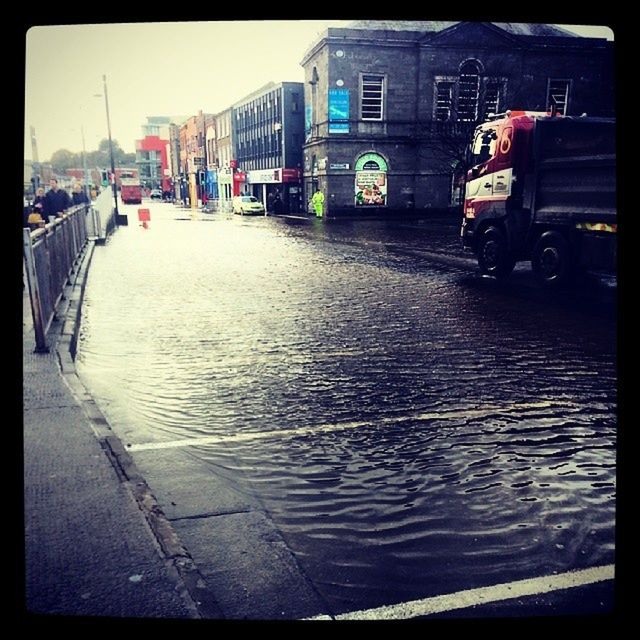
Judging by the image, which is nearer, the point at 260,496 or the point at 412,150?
the point at 260,496

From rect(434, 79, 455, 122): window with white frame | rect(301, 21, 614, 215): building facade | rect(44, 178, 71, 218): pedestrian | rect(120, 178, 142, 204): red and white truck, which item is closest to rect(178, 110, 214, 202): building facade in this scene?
rect(120, 178, 142, 204): red and white truck

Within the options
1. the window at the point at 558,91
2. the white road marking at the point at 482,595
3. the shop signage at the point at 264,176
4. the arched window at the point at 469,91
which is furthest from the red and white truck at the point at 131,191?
the white road marking at the point at 482,595

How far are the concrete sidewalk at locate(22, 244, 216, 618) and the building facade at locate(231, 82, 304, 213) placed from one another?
3747cm

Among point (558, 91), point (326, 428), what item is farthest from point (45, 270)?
point (558, 91)

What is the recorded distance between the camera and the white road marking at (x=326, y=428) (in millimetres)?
4190

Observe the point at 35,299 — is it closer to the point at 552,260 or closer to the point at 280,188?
the point at 552,260

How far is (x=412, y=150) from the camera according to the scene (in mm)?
32625

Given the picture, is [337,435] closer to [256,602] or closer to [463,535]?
[463,535]

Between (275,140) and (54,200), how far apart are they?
27.5 metres

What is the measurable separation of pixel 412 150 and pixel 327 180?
525 centimetres

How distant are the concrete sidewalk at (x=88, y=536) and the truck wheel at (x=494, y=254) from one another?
932 centimetres

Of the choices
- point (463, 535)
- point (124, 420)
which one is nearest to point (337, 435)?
point (463, 535)

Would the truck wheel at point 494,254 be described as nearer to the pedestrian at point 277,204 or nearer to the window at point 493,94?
the window at point 493,94

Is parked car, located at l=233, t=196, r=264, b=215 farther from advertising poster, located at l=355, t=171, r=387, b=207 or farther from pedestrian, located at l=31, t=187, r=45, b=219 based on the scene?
pedestrian, located at l=31, t=187, r=45, b=219
